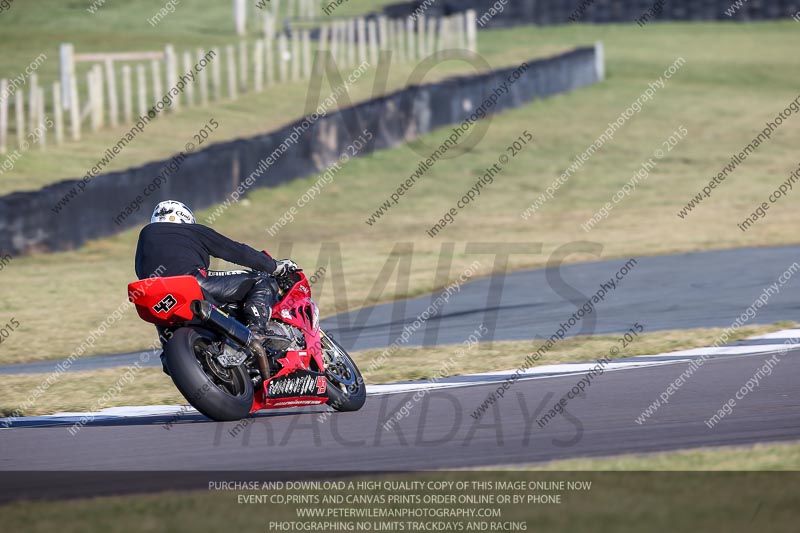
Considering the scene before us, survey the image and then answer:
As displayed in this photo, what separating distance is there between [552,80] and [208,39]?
43.8 feet

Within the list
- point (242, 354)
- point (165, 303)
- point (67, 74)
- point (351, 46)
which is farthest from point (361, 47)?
point (165, 303)

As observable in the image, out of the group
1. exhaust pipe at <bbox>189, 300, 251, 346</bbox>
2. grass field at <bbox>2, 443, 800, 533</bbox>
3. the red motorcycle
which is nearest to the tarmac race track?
the red motorcycle

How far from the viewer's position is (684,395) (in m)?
9.25

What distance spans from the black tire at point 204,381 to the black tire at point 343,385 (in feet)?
2.22

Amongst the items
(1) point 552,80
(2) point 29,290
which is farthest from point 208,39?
(2) point 29,290

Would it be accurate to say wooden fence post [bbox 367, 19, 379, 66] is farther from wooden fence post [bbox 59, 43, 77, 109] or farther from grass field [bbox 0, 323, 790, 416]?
grass field [bbox 0, 323, 790, 416]

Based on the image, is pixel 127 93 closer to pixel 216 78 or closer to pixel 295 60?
pixel 216 78

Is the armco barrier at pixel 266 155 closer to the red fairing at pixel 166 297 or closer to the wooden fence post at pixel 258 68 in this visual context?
the wooden fence post at pixel 258 68

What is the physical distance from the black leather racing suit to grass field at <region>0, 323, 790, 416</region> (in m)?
1.60

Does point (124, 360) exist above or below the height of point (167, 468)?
below

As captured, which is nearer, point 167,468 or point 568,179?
point 167,468

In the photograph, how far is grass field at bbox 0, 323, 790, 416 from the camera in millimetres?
10922

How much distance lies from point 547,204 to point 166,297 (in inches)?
740

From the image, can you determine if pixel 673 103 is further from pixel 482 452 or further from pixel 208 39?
pixel 482 452
